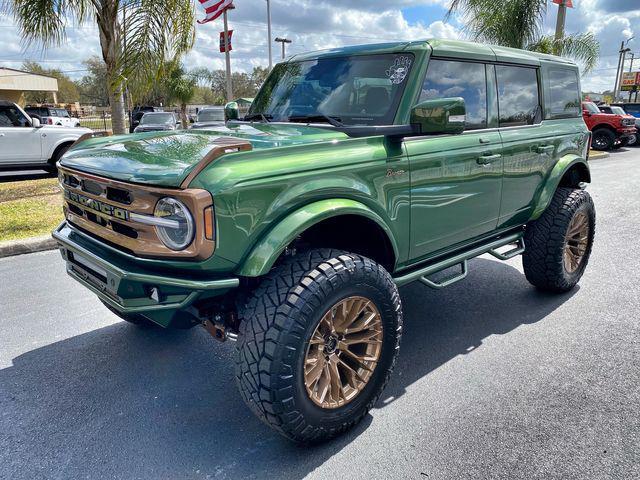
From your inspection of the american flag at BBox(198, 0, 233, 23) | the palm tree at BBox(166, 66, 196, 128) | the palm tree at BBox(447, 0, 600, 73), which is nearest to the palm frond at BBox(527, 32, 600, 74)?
the palm tree at BBox(447, 0, 600, 73)

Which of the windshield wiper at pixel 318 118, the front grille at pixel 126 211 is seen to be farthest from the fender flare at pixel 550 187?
the front grille at pixel 126 211

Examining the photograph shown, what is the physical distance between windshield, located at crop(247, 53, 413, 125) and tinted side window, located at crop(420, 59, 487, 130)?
0.20 m

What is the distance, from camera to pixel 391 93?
304 cm

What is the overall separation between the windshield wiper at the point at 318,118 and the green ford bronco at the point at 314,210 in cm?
1

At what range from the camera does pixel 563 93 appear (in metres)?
4.39

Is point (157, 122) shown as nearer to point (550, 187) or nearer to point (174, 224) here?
point (550, 187)

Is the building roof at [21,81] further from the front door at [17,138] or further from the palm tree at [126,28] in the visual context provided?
the palm tree at [126,28]

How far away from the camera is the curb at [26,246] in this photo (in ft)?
18.5

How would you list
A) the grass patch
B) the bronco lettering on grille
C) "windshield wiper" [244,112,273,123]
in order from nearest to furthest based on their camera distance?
1. the bronco lettering on grille
2. "windshield wiper" [244,112,273,123]
3. the grass patch

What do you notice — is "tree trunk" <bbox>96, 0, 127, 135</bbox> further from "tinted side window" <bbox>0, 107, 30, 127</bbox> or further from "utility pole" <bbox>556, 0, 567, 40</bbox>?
"utility pole" <bbox>556, 0, 567, 40</bbox>

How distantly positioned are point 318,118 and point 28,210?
231 inches

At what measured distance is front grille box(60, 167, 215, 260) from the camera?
211 cm

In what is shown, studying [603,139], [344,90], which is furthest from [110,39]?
[603,139]

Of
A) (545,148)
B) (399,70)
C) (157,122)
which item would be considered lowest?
(545,148)
